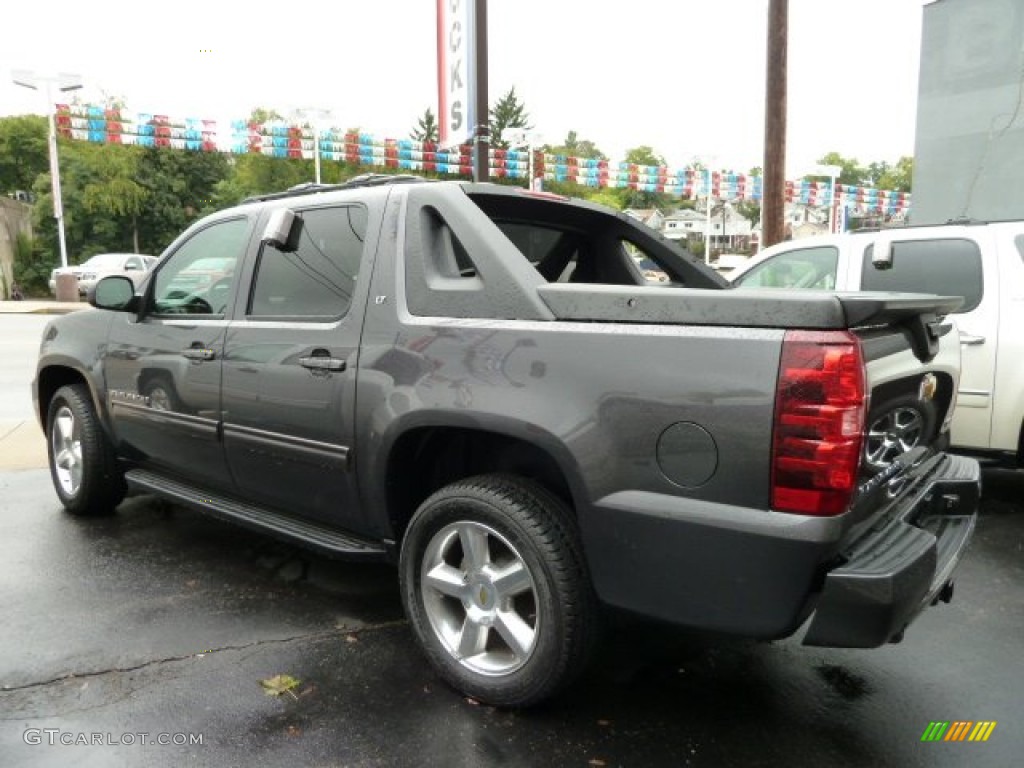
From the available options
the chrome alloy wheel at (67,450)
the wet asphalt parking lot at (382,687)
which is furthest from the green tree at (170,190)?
the wet asphalt parking lot at (382,687)

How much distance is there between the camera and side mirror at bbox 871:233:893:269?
193 inches

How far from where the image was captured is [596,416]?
235 cm

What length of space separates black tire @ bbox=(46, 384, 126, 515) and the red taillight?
392cm

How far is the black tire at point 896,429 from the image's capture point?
2.45 m

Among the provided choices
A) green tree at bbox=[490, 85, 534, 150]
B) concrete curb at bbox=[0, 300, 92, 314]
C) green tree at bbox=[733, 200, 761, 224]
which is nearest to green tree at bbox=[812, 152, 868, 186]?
green tree at bbox=[733, 200, 761, 224]

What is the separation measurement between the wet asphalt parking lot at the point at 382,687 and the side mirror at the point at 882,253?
76.4 inches

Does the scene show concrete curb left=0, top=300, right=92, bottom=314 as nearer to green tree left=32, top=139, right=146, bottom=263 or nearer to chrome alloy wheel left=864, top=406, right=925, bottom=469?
green tree left=32, top=139, right=146, bottom=263

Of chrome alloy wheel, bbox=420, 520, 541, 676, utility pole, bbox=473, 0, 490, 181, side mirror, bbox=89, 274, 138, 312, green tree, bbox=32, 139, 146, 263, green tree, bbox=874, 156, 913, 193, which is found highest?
green tree, bbox=874, 156, 913, 193

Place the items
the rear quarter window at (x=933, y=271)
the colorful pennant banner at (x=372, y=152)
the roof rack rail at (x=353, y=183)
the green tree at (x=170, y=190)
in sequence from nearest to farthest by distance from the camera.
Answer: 1. the roof rack rail at (x=353, y=183)
2. the rear quarter window at (x=933, y=271)
3. the colorful pennant banner at (x=372, y=152)
4. the green tree at (x=170, y=190)

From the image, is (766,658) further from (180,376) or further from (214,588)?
(180,376)

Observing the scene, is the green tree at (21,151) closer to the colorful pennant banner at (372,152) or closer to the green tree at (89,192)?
the green tree at (89,192)

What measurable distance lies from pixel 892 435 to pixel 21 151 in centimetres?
6930

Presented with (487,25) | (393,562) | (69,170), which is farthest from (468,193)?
(69,170)

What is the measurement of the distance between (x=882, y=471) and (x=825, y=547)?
52 centimetres
